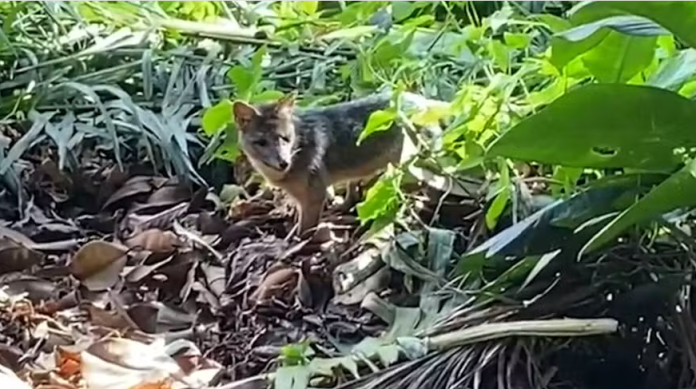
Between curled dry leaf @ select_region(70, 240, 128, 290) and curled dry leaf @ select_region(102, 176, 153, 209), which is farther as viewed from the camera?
curled dry leaf @ select_region(102, 176, 153, 209)

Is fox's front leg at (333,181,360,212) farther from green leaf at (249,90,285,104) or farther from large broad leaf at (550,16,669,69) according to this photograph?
large broad leaf at (550,16,669,69)

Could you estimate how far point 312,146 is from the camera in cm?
252

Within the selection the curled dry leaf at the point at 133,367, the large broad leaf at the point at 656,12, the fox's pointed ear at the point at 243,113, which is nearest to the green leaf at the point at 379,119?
the fox's pointed ear at the point at 243,113

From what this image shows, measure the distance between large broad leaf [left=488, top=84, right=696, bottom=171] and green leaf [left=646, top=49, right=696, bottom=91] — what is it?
4.4 inches

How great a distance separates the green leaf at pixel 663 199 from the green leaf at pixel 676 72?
0.16 metres

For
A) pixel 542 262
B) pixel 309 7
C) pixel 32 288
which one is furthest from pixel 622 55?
pixel 309 7

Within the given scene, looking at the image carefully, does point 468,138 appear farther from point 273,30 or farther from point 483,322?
point 273,30

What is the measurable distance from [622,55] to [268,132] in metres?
0.97

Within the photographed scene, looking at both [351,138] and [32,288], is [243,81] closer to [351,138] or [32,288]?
[351,138]

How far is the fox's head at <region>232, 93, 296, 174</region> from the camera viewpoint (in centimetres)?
240

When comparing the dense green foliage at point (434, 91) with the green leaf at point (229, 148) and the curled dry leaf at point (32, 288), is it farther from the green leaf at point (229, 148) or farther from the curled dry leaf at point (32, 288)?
the curled dry leaf at point (32, 288)

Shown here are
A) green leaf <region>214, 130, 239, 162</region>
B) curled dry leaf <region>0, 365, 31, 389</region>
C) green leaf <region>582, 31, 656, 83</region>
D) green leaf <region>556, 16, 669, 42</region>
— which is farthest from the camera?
green leaf <region>214, 130, 239, 162</region>

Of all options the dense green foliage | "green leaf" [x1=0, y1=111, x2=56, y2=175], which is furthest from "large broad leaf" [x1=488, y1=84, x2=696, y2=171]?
"green leaf" [x1=0, y1=111, x2=56, y2=175]

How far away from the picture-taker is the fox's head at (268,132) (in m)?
2.40
